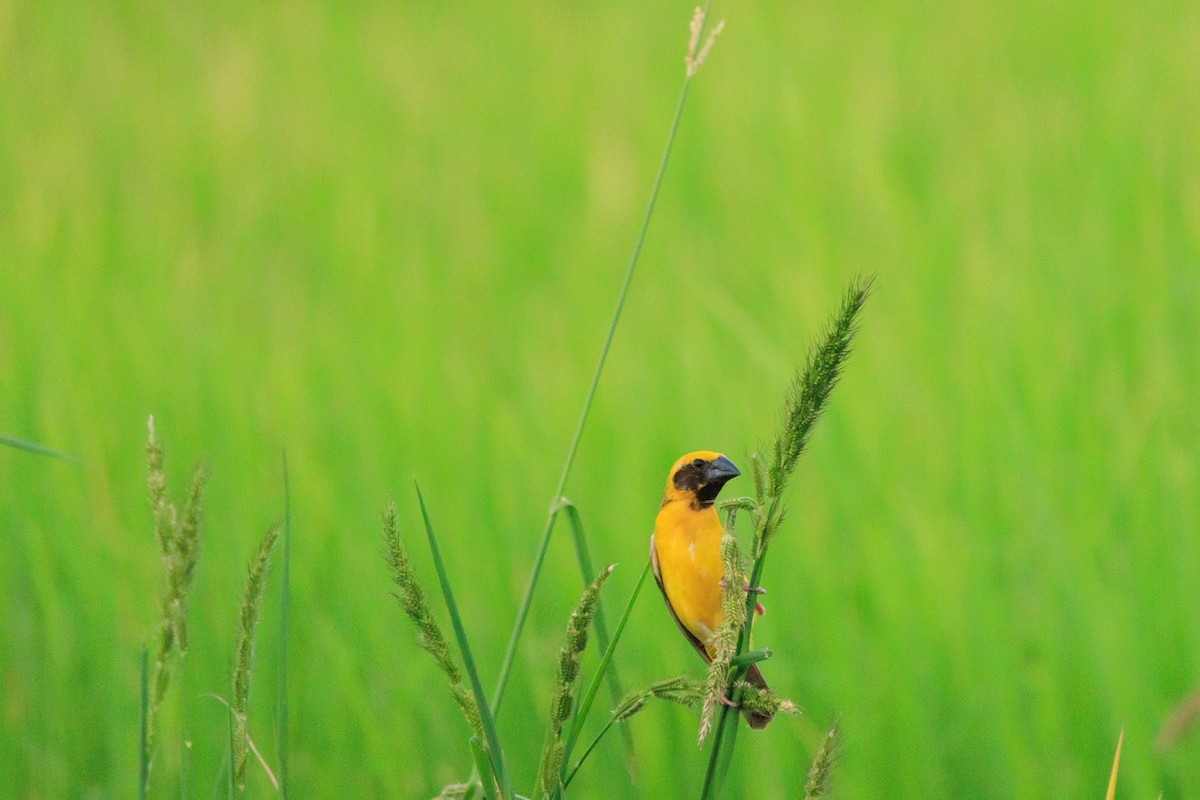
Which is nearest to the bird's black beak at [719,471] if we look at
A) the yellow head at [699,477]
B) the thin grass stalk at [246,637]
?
the yellow head at [699,477]

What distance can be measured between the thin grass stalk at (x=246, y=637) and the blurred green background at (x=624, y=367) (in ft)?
3.37

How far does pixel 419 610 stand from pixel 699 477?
0.35 meters

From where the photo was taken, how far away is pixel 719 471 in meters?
1.10

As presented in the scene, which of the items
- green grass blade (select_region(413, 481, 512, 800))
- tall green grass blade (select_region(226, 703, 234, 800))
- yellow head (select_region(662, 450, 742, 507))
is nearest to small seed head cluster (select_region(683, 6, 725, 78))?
yellow head (select_region(662, 450, 742, 507))

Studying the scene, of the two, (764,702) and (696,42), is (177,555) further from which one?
(696,42)

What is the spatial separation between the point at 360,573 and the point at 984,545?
1.74 m

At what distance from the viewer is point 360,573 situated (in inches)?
128

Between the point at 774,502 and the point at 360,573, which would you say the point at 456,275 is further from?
the point at 774,502

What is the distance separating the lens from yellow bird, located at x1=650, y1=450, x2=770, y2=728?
1150 mm

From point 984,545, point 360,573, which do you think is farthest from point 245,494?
point 984,545

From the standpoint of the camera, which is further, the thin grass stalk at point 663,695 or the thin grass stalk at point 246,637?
the thin grass stalk at point 246,637

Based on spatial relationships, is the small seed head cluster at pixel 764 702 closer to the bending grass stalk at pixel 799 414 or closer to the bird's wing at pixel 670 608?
the bending grass stalk at pixel 799 414

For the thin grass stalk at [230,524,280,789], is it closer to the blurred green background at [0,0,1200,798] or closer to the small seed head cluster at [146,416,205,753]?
the small seed head cluster at [146,416,205,753]

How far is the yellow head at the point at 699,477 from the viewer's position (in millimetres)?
1088
